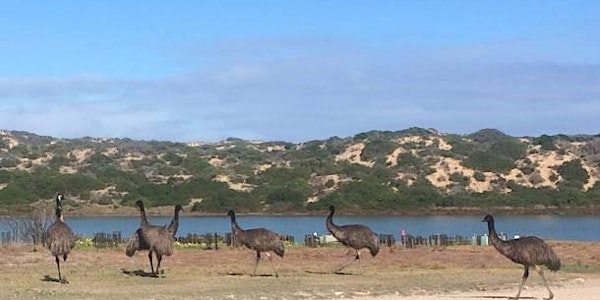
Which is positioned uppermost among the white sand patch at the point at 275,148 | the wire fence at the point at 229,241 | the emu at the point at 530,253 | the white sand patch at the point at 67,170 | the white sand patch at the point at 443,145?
the white sand patch at the point at 275,148

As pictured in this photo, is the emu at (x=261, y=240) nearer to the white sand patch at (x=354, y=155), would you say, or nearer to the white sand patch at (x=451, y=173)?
the white sand patch at (x=451, y=173)

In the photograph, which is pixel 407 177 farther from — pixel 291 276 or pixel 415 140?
pixel 291 276

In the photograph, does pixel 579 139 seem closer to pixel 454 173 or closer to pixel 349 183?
pixel 454 173

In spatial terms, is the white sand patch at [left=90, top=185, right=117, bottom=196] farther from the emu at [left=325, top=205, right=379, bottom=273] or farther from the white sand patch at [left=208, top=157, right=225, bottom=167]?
the emu at [left=325, top=205, right=379, bottom=273]

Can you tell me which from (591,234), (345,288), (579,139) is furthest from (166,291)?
(579,139)

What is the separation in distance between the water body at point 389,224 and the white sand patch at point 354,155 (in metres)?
26.3

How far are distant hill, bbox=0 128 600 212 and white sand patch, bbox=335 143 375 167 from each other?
0.22 m

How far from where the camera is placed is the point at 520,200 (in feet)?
330

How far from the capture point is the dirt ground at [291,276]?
2450 cm

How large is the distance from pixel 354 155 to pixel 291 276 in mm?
99215

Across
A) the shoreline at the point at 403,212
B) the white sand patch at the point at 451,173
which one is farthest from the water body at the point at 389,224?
the white sand patch at the point at 451,173

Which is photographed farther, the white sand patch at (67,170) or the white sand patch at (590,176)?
the white sand patch at (67,170)

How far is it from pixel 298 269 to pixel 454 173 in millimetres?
80792

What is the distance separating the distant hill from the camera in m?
100
